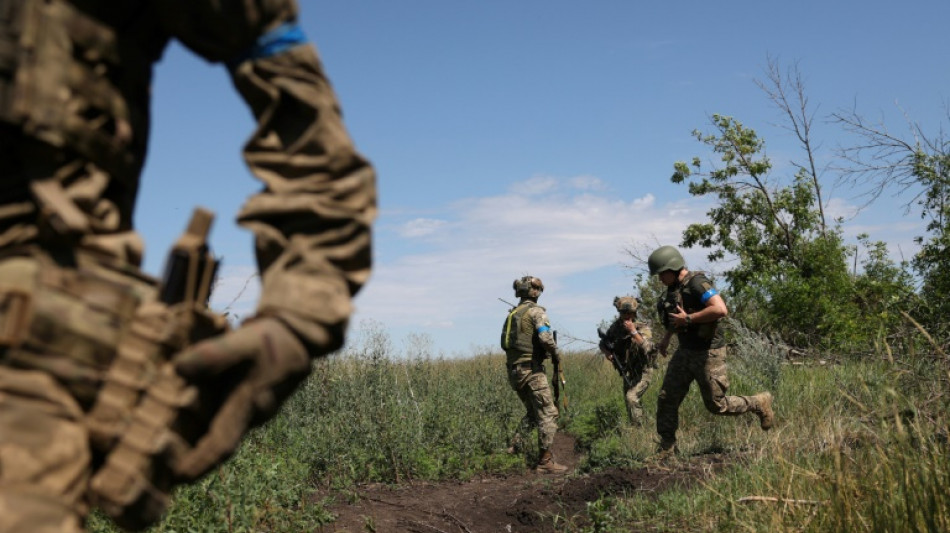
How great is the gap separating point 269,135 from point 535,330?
29.6 ft

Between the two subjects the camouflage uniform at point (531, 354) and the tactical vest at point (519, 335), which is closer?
the camouflage uniform at point (531, 354)

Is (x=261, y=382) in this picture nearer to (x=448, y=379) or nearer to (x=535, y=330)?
(x=535, y=330)

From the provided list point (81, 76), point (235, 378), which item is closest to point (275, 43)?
point (81, 76)

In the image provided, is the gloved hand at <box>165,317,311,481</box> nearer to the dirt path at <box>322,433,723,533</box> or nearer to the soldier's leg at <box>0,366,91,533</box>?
the soldier's leg at <box>0,366,91,533</box>

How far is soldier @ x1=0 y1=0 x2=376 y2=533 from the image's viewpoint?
73.3 inches

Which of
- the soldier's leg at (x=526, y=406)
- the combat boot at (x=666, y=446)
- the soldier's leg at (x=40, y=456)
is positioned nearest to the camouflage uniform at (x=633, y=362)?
the soldier's leg at (x=526, y=406)

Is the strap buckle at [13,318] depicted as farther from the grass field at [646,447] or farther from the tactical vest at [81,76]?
the grass field at [646,447]

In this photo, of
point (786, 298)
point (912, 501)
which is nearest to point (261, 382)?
point (912, 501)

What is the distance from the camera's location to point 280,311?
78.5 inches

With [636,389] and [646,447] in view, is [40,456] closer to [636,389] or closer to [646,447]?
[646,447]

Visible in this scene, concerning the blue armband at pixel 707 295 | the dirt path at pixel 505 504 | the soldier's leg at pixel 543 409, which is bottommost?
the dirt path at pixel 505 504

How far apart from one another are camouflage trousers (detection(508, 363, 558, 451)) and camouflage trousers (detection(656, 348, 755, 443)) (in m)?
1.72

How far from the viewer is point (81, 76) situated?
206 centimetres

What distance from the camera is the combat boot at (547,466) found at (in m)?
10.6
